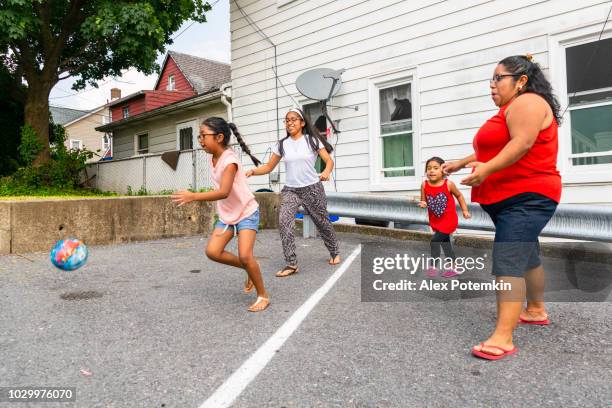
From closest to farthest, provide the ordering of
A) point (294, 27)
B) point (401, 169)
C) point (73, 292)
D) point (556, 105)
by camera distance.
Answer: point (556, 105) < point (73, 292) < point (401, 169) < point (294, 27)

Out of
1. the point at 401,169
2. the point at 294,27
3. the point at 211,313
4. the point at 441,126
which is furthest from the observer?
the point at 294,27

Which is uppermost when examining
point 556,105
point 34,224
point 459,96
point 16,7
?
point 16,7

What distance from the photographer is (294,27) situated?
34.9ft

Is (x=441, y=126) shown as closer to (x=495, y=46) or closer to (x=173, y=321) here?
(x=495, y=46)

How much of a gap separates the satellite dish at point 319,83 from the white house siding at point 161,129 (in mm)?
5253

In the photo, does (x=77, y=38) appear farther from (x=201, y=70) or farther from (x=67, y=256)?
(x=67, y=256)

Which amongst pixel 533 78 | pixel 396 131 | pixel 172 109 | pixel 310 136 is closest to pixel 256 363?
pixel 533 78

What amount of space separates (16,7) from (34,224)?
774 centimetres

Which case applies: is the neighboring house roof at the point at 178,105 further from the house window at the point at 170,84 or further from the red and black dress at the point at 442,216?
the house window at the point at 170,84

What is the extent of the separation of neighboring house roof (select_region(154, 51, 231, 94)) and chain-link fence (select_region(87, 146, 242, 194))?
42.4 feet

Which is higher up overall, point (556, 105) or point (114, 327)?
point (556, 105)

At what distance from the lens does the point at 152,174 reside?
13.8 meters

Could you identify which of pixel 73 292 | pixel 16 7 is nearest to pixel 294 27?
pixel 16 7

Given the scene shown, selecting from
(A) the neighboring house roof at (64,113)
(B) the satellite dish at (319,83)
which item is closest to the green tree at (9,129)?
(B) the satellite dish at (319,83)
